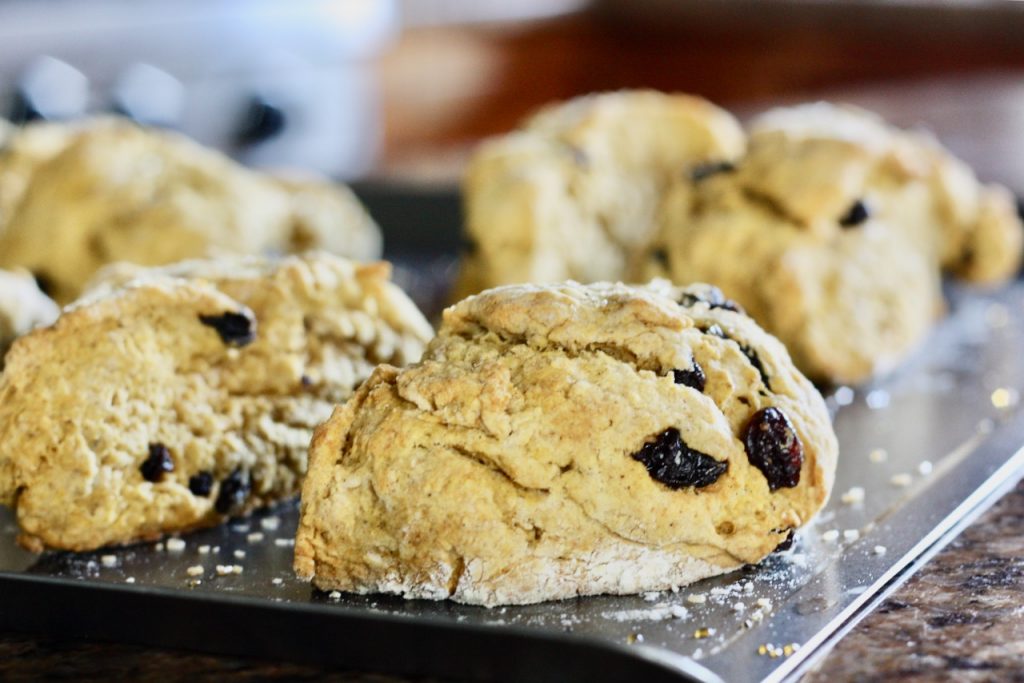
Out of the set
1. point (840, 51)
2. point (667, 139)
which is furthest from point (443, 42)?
point (667, 139)

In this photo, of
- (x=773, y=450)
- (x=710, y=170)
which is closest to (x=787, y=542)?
(x=773, y=450)

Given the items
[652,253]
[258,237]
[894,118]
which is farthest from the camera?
[894,118]

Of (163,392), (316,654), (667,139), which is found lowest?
(316,654)

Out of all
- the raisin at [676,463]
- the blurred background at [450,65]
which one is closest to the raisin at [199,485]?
the raisin at [676,463]

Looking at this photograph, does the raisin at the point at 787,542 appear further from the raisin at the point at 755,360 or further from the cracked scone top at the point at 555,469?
the raisin at the point at 755,360

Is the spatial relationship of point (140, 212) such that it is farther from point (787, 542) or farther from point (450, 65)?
point (450, 65)

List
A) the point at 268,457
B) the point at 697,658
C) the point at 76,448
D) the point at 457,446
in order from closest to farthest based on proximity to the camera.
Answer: the point at 697,658, the point at 457,446, the point at 76,448, the point at 268,457

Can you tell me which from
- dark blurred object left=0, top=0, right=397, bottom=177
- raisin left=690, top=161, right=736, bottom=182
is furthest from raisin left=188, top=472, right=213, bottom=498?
dark blurred object left=0, top=0, right=397, bottom=177

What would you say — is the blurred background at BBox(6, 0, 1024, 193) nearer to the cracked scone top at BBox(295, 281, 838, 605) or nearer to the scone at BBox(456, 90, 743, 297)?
the scone at BBox(456, 90, 743, 297)

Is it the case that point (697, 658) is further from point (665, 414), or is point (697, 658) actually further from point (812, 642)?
point (665, 414)
